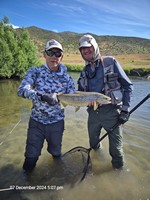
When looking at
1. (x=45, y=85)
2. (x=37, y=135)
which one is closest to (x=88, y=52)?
(x=45, y=85)

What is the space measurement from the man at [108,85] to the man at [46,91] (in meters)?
0.59

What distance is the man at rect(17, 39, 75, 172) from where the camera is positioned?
4.85 m

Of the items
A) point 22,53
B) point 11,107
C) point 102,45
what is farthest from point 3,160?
point 102,45

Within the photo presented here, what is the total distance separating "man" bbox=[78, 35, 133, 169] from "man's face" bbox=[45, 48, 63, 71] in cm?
64

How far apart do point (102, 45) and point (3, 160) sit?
122258 mm

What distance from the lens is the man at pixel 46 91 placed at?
4852 millimetres

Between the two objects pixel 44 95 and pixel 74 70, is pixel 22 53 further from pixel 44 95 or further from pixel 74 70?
pixel 44 95

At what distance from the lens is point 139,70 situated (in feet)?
146

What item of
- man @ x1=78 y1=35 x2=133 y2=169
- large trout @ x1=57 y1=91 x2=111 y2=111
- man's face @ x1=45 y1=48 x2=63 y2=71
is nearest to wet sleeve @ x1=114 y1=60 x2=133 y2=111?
man @ x1=78 y1=35 x2=133 y2=169

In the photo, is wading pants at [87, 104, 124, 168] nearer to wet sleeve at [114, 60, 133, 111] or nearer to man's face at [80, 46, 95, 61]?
wet sleeve at [114, 60, 133, 111]

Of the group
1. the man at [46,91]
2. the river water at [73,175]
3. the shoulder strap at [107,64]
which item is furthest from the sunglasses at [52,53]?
the river water at [73,175]

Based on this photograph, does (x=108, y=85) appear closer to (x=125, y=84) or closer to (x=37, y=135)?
(x=125, y=84)

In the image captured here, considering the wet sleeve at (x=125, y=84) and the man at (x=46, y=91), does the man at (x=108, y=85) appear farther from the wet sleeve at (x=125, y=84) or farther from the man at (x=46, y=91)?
the man at (x=46, y=91)

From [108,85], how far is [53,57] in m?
1.44
